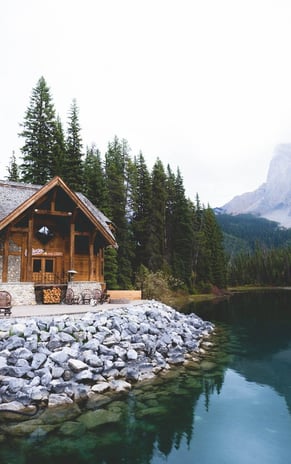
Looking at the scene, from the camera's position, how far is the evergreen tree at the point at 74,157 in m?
33.8

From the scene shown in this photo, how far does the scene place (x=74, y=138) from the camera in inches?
1443

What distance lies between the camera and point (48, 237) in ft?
72.5

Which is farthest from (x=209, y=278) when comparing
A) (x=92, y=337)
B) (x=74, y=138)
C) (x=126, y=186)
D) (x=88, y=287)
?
(x=92, y=337)

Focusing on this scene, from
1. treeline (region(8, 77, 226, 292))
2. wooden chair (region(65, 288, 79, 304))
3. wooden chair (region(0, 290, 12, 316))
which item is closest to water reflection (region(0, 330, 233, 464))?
wooden chair (region(0, 290, 12, 316))

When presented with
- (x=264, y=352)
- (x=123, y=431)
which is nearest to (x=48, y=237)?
(x=264, y=352)

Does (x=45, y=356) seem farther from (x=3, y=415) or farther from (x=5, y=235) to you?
(x=5, y=235)

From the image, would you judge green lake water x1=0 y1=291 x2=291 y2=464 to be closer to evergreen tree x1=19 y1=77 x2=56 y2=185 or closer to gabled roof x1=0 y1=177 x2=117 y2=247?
gabled roof x1=0 y1=177 x2=117 y2=247

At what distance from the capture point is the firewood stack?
63.8 feet

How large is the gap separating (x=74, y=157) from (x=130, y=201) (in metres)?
10.0

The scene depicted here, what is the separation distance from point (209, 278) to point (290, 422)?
4616 cm

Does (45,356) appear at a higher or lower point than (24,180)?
lower

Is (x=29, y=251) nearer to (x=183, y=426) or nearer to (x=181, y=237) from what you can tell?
(x=183, y=426)

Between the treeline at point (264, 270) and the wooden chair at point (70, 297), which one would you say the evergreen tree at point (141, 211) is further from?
the treeline at point (264, 270)

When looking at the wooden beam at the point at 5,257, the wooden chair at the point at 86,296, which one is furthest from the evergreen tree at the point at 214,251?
the wooden beam at the point at 5,257
